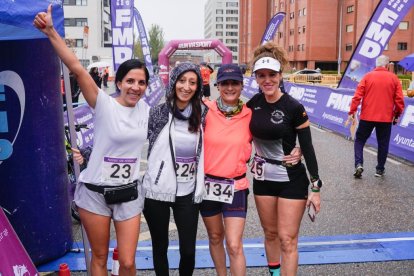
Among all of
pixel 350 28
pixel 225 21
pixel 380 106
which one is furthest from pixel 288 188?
pixel 225 21

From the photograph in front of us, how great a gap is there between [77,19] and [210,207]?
67792 millimetres

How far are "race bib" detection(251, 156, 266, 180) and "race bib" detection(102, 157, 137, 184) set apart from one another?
1078 mm

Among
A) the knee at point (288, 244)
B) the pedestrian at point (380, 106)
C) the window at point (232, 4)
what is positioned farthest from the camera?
the window at point (232, 4)

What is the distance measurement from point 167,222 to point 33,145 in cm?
156

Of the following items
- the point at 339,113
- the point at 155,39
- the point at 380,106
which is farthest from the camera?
the point at 155,39

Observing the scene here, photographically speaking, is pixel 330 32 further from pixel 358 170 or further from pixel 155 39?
pixel 358 170

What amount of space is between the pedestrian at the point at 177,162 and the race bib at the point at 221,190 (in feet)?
0.25

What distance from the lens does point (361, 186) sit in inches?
306

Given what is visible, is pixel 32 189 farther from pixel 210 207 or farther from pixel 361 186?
pixel 361 186

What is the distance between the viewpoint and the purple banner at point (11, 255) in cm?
321

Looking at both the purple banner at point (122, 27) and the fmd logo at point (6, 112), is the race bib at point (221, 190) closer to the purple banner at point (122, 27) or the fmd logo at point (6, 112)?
the fmd logo at point (6, 112)

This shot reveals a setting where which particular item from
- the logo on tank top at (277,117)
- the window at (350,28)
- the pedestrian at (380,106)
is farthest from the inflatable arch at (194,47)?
the window at (350,28)

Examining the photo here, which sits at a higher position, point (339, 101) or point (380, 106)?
point (380, 106)

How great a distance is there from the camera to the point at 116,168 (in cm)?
329
